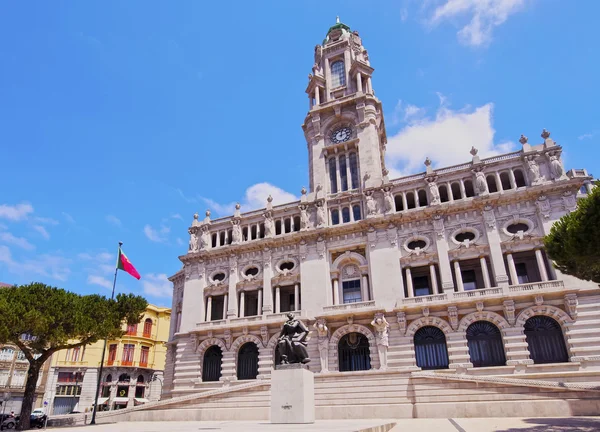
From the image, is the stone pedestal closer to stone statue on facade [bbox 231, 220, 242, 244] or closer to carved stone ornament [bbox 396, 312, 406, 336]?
carved stone ornament [bbox 396, 312, 406, 336]

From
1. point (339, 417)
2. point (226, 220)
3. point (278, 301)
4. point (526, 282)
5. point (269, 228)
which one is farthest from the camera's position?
point (226, 220)

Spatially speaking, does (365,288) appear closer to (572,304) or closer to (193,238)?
(572,304)

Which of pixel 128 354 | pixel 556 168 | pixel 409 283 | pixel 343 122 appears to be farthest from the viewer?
pixel 128 354

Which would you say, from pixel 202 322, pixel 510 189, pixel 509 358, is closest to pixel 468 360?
pixel 509 358

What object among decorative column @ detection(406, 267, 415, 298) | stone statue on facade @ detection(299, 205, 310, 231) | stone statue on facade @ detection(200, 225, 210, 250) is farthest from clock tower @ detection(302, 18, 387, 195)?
stone statue on facade @ detection(200, 225, 210, 250)

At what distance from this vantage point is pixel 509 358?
3006cm

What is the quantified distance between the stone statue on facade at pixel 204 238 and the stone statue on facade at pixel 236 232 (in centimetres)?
292

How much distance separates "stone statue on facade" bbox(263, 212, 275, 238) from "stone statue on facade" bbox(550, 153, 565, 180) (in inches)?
1027

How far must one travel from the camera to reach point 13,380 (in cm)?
5078

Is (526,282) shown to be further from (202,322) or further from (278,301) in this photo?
(202,322)

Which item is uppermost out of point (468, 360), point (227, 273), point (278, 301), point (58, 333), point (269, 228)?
point (269, 228)

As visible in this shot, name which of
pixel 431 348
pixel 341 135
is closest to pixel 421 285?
pixel 431 348

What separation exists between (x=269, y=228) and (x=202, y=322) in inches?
458

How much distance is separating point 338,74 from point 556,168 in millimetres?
27389
